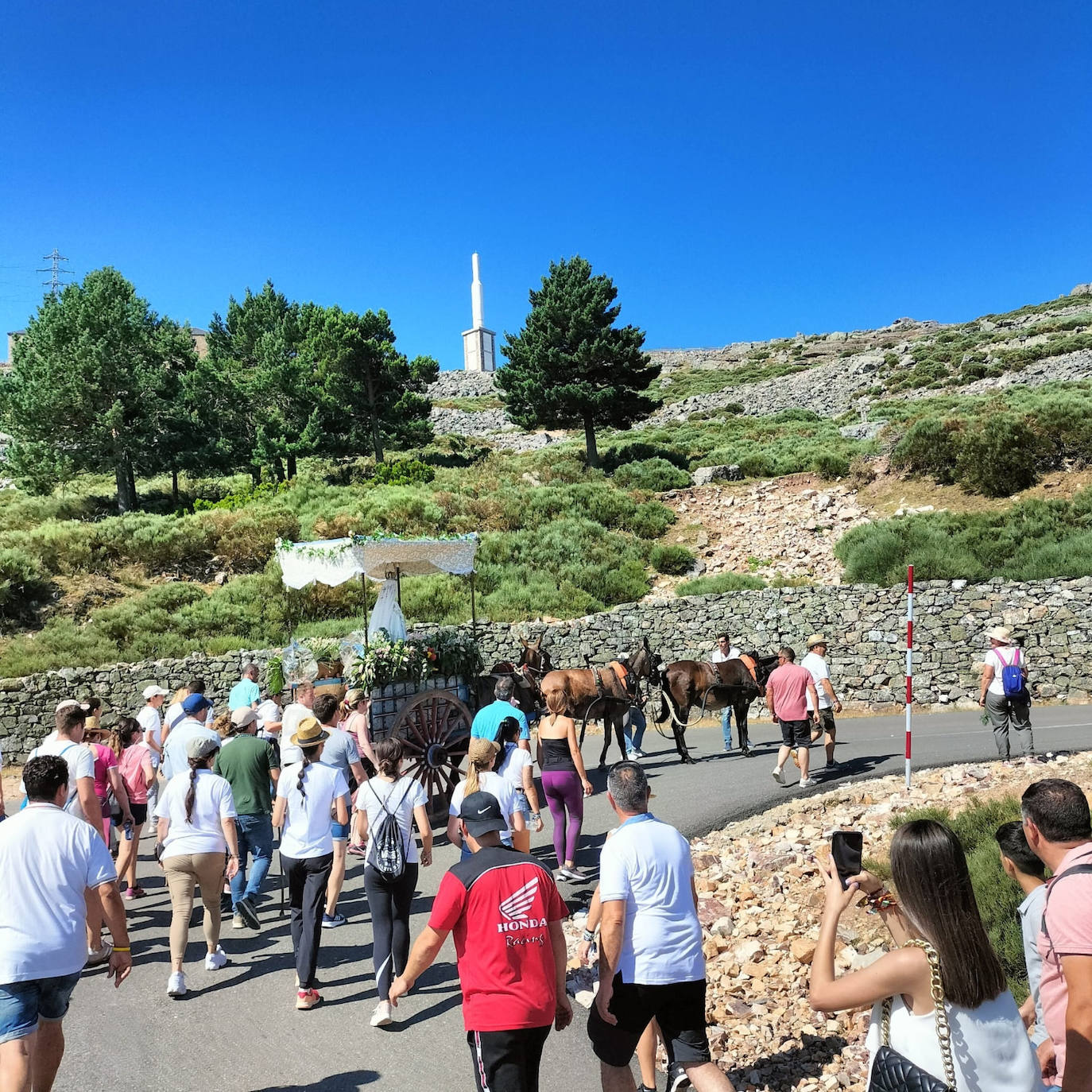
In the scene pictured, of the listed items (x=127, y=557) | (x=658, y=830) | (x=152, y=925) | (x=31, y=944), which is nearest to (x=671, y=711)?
(x=152, y=925)

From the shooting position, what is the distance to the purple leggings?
297 inches

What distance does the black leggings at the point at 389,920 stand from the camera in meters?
5.56

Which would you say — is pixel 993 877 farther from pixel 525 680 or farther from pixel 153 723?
pixel 153 723

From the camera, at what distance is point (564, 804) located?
7.64m

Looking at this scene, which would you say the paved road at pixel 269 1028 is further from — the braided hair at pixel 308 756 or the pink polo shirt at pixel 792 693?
the pink polo shirt at pixel 792 693

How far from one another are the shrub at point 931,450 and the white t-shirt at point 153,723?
26.8 metres

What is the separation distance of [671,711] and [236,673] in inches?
445

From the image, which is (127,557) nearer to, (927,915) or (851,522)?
(851,522)

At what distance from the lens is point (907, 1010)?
2.60m

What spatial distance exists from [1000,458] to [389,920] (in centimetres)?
2691

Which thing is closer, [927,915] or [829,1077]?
[927,915]

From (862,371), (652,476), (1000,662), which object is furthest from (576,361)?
(862,371)

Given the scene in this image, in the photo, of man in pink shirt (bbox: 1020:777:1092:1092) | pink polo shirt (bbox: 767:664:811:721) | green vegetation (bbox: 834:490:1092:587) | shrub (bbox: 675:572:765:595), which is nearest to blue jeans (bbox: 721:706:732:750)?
pink polo shirt (bbox: 767:664:811:721)

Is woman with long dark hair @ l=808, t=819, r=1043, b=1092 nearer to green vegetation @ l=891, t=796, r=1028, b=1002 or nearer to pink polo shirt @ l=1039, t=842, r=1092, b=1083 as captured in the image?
pink polo shirt @ l=1039, t=842, r=1092, b=1083
